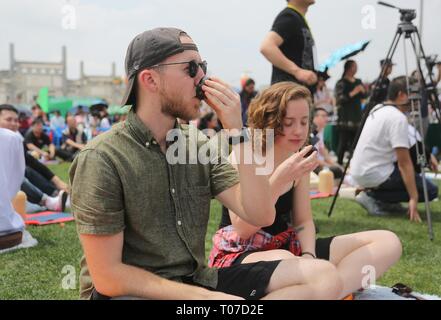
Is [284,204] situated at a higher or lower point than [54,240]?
higher

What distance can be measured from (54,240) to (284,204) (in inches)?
101

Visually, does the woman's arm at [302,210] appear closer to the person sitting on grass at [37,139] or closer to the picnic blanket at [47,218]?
the picnic blanket at [47,218]

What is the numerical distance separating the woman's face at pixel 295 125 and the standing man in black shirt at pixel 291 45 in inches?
57.6

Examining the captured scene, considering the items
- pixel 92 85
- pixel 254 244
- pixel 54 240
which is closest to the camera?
pixel 254 244

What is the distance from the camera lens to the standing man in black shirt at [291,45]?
13.3 ft

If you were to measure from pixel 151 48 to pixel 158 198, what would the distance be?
54 cm

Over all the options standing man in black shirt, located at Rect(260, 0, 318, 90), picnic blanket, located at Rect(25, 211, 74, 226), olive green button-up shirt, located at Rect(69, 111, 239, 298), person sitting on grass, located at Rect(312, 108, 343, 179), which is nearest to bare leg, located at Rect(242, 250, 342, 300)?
olive green button-up shirt, located at Rect(69, 111, 239, 298)

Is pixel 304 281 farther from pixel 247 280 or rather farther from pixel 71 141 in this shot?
pixel 71 141

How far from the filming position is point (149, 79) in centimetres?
183

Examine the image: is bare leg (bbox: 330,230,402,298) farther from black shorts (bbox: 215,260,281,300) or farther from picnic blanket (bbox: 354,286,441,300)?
black shorts (bbox: 215,260,281,300)

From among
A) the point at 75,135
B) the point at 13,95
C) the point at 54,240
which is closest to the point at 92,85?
the point at 13,95

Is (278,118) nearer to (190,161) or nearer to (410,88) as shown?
(190,161)

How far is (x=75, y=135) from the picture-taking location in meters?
→ 13.5
